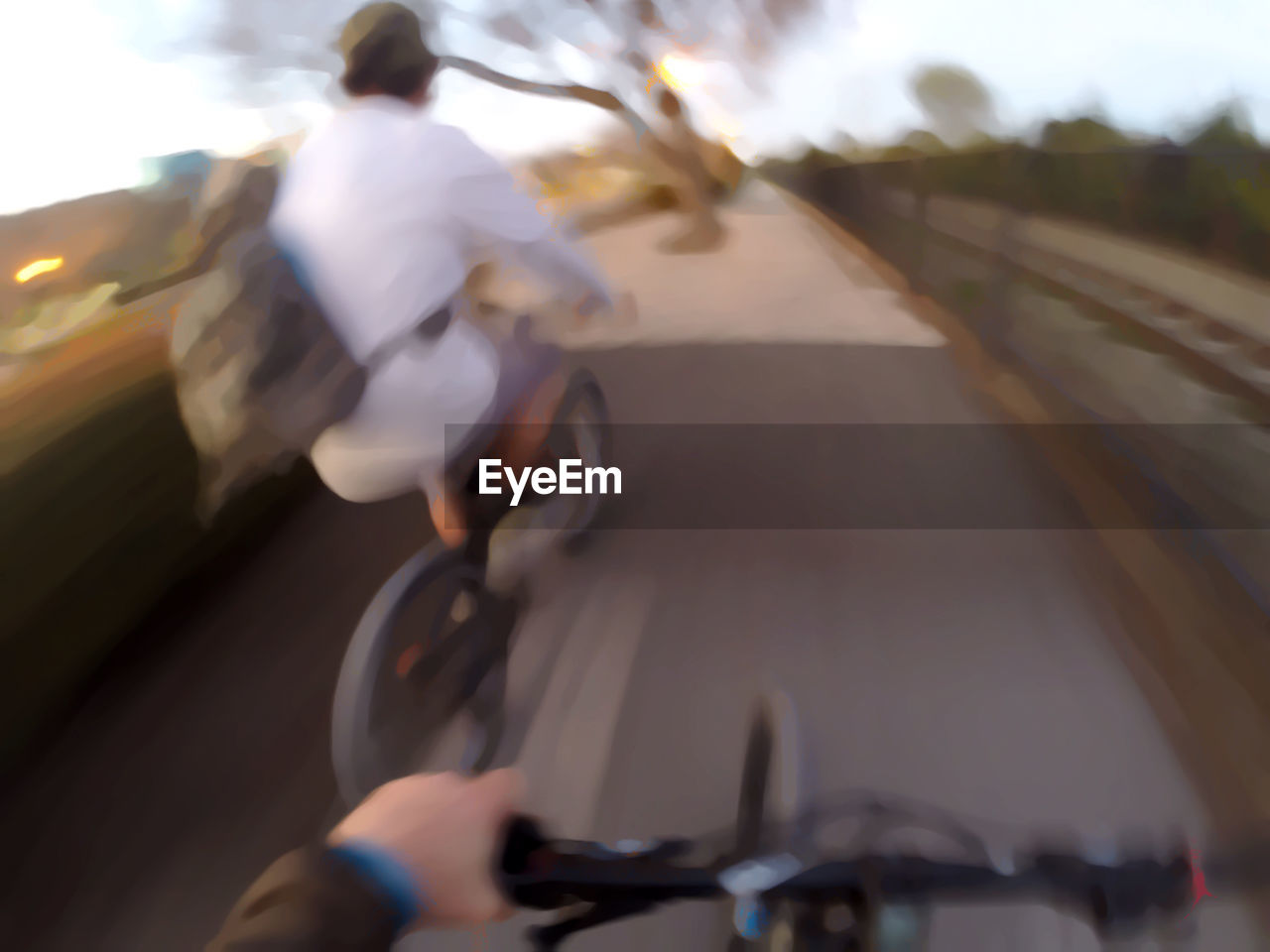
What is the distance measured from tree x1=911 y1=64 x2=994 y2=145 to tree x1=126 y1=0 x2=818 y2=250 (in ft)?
0.78

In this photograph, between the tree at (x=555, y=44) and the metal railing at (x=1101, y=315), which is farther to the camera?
the metal railing at (x=1101, y=315)

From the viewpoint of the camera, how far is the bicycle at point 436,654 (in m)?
1.13

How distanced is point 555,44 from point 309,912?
1.14m

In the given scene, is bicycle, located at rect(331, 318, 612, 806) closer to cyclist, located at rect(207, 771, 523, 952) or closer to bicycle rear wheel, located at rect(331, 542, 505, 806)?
bicycle rear wheel, located at rect(331, 542, 505, 806)

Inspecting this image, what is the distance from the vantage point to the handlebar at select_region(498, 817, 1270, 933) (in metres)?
0.55

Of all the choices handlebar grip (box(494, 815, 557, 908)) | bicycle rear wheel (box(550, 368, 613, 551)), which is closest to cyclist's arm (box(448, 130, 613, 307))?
bicycle rear wheel (box(550, 368, 613, 551))

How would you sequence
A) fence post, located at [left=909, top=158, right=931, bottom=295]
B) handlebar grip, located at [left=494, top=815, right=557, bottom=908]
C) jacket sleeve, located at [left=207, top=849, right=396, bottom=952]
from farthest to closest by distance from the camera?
fence post, located at [left=909, top=158, right=931, bottom=295], handlebar grip, located at [left=494, top=815, right=557, bottom=908], jacket sleeve, located at [left=207, top=849, right=396, bottom=952]

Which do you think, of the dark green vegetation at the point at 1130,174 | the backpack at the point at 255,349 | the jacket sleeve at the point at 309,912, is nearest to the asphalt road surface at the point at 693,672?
the dark green vegetation at the point at 1130,174

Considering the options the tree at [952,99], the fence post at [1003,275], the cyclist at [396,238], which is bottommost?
the cyclist at [396,238]

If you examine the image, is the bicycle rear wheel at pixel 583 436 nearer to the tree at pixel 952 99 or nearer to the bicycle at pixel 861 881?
the tree at pixel 952 99

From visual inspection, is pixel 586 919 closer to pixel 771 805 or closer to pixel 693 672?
pixel 771 805

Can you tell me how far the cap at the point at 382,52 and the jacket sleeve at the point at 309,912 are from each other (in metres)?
0.93

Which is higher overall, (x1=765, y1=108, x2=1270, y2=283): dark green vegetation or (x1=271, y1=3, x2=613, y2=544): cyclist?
(x1=765, y1=108, x2=1270, y2=283): dark green vegetation

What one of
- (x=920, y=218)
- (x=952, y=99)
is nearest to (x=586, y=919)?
(x=952, y=99)
